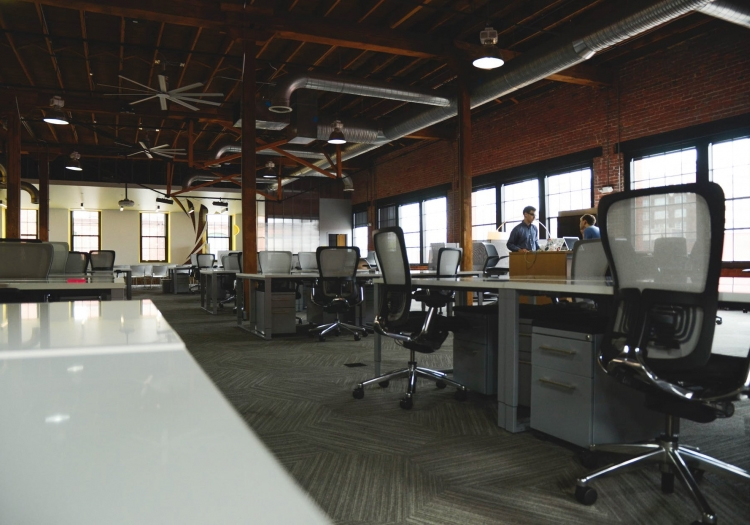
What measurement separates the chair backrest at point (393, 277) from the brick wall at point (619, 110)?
6465mm

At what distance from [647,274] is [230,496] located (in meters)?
2.20

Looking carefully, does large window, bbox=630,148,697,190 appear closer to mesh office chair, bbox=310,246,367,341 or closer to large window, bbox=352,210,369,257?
mesh office chair, bbox=310,246,367,341

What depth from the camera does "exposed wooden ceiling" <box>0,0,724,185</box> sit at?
7.23m

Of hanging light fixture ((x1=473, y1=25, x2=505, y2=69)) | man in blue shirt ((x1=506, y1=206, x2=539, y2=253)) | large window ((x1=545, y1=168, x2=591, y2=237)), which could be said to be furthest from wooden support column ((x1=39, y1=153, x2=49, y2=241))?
large window ((x1=545, y1=168, x2=591, y2=237))

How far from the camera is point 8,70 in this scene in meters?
9.73

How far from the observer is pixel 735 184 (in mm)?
7715

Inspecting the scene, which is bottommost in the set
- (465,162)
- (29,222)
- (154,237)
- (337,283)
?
(337,283)

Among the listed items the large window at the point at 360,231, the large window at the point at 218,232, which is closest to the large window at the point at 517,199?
the large window at the point at 360,231

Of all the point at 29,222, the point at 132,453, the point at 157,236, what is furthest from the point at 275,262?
the point at 29,222

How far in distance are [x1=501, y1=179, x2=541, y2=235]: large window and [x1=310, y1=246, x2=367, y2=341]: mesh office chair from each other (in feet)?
18.6

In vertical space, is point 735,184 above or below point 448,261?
above

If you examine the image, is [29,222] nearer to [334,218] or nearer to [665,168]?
[334,218]

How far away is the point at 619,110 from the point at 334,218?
446 inches

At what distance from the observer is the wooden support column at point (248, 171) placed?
25.5ft
